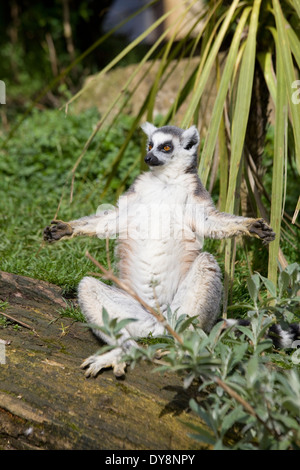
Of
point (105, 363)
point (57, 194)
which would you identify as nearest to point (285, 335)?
point (105, 363)

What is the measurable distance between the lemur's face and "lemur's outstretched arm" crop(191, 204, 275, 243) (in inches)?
12.6

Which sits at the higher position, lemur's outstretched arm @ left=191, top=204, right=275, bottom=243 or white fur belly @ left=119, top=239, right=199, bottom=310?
lemur's outstretched arm @ left=191, top=204, right=275, bottom=243

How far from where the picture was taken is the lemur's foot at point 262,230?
94.7 inches

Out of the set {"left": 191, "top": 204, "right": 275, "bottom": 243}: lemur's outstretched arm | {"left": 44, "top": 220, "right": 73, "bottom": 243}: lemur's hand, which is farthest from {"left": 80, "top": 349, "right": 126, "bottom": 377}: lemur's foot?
{"left": 191, "top": 204, "right": 275, "bottom": 243}: lemur's outstretched arm

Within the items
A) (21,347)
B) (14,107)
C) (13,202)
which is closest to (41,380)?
(21,347)

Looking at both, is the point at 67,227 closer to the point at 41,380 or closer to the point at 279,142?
the point at 41,380

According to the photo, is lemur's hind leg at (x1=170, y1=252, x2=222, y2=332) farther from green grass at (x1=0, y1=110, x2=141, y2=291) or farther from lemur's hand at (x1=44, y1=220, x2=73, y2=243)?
green grass at (x1=0, y1=110, x2=141, y2=291)

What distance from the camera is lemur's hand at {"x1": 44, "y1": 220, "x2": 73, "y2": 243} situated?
2586mm

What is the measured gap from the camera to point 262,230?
2.42 m

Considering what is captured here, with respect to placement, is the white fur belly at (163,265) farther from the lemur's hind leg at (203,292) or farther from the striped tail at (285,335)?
the striped tail at (285,335)

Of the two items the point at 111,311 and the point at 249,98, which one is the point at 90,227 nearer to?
the point at 111,311

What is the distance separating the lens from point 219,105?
309 cm

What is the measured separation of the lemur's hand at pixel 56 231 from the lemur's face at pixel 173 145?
1.81 feet

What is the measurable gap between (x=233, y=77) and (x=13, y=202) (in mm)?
2406
